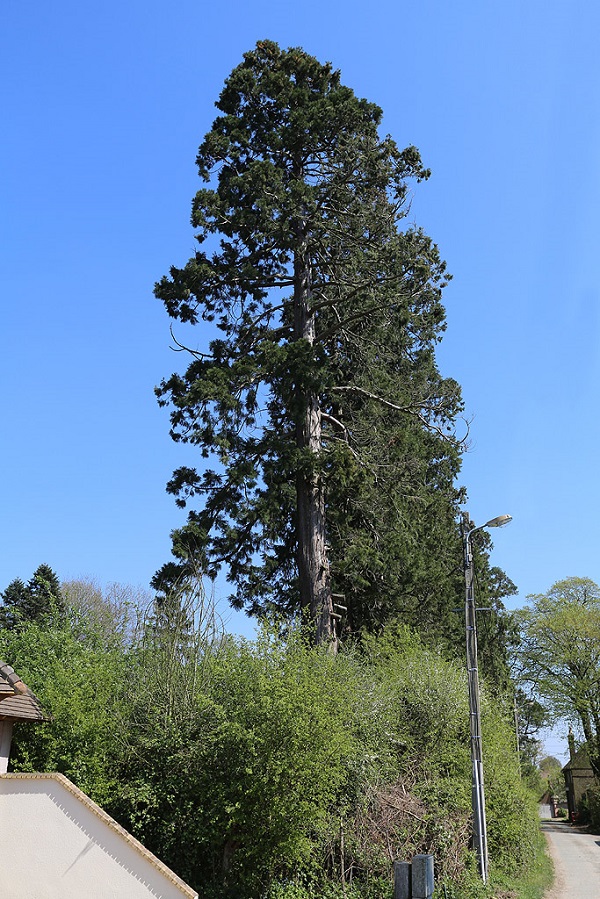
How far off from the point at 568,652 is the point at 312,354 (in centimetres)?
3725

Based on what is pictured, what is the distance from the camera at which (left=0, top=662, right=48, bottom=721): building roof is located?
12.5 m

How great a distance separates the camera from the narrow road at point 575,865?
785 inches

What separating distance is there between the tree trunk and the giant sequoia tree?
0.14ft

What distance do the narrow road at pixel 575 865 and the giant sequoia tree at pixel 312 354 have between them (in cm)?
832

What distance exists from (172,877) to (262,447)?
1050 cm

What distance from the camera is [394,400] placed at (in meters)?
22.0

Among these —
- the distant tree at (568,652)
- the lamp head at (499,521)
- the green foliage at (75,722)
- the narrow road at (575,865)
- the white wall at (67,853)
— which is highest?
the distant tree at (568,652)

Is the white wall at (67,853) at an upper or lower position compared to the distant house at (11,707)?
lower

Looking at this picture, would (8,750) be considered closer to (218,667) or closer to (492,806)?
(218,667)

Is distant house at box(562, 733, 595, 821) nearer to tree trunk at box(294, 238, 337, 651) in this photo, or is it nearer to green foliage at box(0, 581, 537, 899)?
tree trunk at box(294, 238, 337, 651)

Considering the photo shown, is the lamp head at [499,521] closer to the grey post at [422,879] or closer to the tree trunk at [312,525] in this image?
the tree trunk at [312,525]

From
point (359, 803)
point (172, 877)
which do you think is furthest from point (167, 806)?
point (359, 803)

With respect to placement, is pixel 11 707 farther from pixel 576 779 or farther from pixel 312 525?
pixel 576 779

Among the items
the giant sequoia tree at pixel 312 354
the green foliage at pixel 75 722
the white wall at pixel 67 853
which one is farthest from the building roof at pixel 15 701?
the giant sequoia tree at pixel 312 354
